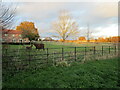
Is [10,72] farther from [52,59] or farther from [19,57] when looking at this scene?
[52,59]

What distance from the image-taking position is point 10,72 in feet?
12.4

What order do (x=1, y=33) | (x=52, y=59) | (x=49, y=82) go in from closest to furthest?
(x=49, y=82), (x=1, y=33), (x=52, y=59)

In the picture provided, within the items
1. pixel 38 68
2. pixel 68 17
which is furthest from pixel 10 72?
pixel 68 17

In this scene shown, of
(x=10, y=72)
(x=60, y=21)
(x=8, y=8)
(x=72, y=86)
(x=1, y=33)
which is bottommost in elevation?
(x=72, y=86)

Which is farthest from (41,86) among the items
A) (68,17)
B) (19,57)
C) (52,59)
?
(68,17)

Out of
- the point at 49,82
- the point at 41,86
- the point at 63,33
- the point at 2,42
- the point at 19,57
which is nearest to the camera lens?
the point at 41,86

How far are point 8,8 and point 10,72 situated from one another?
9.59 feet

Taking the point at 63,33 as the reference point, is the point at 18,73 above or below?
below

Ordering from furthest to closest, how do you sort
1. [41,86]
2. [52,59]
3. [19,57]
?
[52,59] < [19,57] < [41,86]

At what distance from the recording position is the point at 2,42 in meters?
3.81

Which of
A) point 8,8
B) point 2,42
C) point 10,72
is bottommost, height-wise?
point 10,72

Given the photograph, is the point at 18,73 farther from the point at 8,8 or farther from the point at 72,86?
the point at 8,8

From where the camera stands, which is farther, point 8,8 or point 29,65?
point 29,65

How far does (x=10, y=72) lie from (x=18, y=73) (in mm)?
351
